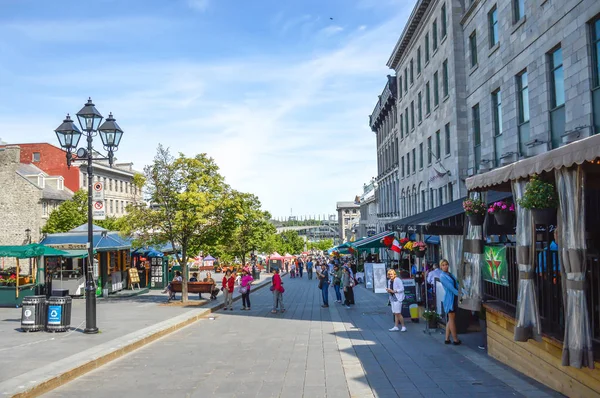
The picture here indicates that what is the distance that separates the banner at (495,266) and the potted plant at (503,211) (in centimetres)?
54

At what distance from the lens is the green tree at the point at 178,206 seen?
85.5ft

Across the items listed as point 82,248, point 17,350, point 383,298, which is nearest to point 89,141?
point 17,350

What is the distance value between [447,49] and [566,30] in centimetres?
1346

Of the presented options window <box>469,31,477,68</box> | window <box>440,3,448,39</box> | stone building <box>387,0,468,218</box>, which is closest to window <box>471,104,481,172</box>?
stone building <box>387,0,468,218</box>

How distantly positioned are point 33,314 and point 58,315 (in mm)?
690

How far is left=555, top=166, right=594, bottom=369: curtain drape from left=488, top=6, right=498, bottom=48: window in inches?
689

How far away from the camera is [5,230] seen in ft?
192

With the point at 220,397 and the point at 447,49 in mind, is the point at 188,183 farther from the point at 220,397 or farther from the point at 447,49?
the point at 220,397

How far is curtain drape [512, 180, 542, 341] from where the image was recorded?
26.4ft

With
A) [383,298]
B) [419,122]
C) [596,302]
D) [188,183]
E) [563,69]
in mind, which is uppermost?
[419,122]

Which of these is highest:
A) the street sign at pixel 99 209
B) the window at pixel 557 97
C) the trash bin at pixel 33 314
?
the window at pixel 557 97

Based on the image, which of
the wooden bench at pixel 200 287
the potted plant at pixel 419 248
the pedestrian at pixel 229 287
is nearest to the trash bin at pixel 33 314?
the pedestrian at pixel 229 287

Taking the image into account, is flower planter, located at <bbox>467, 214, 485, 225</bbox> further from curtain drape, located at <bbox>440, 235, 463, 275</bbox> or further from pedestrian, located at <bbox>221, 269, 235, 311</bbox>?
pedestrian, located at <bbox>221, 269, 235, 311</bbox>

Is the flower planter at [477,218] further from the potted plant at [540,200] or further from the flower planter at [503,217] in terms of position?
the potted plant at [540,200]
